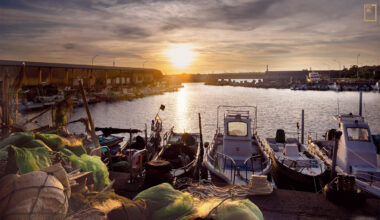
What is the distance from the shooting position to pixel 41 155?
191 inches

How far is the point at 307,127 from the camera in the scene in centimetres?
4306

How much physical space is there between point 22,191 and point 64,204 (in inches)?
20.1

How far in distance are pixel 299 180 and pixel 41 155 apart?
1329cm

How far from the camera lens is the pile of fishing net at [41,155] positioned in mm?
4414

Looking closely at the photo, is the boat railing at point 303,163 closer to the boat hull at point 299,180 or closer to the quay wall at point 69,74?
the boat hull at point 299,180

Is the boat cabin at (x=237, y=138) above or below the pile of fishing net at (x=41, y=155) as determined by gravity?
below

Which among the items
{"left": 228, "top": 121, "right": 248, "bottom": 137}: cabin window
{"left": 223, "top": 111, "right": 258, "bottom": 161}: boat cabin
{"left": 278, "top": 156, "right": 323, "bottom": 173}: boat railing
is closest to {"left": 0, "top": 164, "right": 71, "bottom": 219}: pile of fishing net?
{"left": 223, "top": 111, "right": 258, "bottom": 161}: boat cabin

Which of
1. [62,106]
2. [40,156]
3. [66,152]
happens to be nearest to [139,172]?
[66,152]

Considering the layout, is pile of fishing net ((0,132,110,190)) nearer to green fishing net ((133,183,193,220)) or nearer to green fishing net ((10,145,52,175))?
green fishing net ((10,145,52,175))

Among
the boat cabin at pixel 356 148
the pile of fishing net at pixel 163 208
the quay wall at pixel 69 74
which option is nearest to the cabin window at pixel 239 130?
the boat cabin at pixel 356 148

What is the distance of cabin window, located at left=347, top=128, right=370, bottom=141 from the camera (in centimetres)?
1420

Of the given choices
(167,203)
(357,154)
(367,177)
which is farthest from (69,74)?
(167,203)

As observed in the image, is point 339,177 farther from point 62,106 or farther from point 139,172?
point 62,106

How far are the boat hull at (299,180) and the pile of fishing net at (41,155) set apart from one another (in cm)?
1158
